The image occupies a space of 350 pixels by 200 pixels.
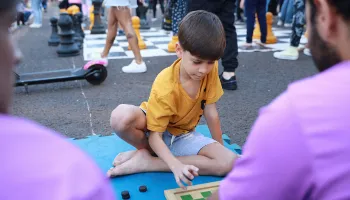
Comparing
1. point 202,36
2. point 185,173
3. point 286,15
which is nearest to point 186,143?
point 185,173

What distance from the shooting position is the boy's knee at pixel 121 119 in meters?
1.61

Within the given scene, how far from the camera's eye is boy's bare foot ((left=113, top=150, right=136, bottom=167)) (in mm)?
1769

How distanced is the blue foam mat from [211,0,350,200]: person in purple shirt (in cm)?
99

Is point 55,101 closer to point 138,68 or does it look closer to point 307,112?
point 138,68

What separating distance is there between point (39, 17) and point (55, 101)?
16.7 feet

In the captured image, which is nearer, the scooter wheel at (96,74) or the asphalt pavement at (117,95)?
the asphalt pavement at (117,95)

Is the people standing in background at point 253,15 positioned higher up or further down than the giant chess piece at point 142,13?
higher up

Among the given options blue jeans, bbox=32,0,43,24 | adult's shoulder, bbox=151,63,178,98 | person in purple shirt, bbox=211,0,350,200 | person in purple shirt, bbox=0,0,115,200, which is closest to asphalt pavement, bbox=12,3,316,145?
adult's shoulder, bbox=151,63,178,98

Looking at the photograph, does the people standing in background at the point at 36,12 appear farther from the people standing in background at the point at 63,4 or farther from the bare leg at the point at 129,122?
the bare leg at the point at 129,122

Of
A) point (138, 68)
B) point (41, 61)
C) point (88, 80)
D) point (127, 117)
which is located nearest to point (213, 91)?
point (127, 117)

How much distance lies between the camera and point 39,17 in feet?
23.9

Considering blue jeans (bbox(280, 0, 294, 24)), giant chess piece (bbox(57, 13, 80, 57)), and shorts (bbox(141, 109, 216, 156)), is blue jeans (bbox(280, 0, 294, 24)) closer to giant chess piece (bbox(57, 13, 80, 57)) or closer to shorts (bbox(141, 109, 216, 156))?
giant chess piece (bbox(57, 13, 80, 57))

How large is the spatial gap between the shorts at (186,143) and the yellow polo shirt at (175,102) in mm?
27

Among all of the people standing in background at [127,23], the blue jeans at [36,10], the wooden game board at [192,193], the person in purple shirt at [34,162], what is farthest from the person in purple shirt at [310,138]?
the blue jeans at [36,10]
